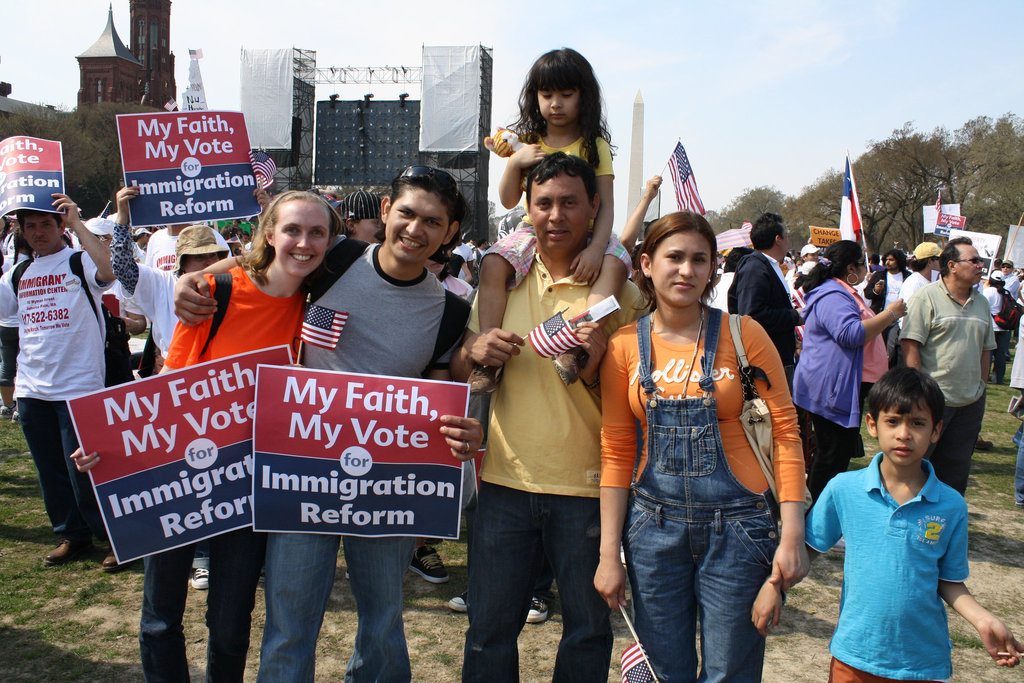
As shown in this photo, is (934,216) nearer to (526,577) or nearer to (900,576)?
(900,576)

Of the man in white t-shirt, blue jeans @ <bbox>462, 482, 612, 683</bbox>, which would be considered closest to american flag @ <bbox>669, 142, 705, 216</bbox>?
blue jeans @ <bbox>462, 482, 612, 683</bbox>

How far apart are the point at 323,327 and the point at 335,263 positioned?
0.88ft

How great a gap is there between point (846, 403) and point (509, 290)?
3.19 m

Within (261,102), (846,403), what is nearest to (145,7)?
(261,102)

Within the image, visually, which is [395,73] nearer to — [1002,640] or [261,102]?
[261,102]

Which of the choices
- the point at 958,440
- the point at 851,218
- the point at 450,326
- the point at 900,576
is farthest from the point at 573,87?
the point at 851,218

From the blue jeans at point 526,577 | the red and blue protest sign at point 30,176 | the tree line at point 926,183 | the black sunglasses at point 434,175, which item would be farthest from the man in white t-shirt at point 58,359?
the tree line at point 926,183

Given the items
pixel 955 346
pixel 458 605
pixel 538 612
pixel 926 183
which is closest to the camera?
pixel 538 612

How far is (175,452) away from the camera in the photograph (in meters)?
2.46

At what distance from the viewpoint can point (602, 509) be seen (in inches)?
92.4

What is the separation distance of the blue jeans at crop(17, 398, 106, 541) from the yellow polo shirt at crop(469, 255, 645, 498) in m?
3.40

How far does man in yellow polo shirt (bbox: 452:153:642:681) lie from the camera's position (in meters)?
2.43

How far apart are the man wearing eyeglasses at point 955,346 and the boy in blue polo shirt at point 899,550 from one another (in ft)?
9.61

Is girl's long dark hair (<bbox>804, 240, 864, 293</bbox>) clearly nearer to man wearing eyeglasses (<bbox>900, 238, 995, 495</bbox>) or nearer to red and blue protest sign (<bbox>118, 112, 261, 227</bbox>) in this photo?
man wearing eyeglasses (<bbox>900, 238, 995, 495</bbox>)
